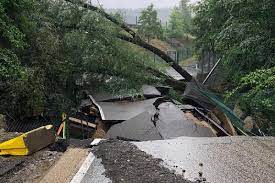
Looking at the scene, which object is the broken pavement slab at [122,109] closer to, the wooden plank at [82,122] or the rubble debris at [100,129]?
the rubble debris at [100,129]

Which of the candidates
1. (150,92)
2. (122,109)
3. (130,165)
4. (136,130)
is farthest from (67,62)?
(130,165)

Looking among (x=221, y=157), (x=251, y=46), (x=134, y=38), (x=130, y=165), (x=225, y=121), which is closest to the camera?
(x=130, y=165)

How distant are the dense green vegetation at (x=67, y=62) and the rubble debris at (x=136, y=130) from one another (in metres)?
2.38

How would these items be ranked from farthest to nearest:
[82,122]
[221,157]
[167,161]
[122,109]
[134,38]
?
[134,38] < [122,109] < [82,122] < [221,157] < [167,161]

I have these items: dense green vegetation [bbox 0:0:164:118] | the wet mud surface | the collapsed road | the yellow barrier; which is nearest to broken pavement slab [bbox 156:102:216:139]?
the collapsed road

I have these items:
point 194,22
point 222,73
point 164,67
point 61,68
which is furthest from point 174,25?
point 61,68

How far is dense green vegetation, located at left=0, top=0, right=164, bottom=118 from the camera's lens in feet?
31.5

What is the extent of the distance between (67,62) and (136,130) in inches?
157

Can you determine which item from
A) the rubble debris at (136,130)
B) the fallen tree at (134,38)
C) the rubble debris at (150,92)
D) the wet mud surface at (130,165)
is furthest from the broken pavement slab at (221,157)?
the fallen tree at (134,38)

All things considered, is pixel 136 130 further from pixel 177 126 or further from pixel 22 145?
pixel 22 145

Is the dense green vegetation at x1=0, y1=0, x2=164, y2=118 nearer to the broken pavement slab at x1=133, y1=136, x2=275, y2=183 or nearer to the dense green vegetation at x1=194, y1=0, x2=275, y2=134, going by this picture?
the dense green vegetation at x1=194, y1=0, x2=275, y2=134

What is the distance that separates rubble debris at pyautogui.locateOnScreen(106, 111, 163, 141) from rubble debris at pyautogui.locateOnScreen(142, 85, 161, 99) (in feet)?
8.75

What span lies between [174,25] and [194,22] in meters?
19.9

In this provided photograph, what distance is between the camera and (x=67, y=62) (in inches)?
448
